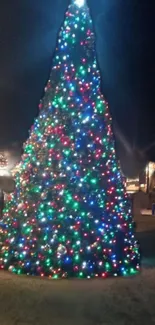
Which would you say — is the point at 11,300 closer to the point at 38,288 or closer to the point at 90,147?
the point at 38,288

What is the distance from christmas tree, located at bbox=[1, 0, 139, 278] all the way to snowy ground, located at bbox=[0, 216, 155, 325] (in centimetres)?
46

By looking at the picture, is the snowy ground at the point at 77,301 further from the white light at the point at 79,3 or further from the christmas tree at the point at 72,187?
the white light at the point at 79,3

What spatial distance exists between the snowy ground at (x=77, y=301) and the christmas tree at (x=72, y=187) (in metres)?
0.46

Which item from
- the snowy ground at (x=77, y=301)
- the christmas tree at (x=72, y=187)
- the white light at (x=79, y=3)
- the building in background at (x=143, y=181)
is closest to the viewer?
the snowy ground at (x=77, y=301)

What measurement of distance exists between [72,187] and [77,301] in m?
2.71

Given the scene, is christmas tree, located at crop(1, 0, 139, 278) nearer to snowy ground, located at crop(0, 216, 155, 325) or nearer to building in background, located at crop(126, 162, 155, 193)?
snowy ground, located at crop(0, 216, 155, 325)

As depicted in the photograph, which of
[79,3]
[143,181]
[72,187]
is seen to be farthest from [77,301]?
[143,181]

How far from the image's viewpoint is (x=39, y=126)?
9.98 metres

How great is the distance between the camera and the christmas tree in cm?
925

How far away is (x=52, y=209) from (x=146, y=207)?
67.0 ft

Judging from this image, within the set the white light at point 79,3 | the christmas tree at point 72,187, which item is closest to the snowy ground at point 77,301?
the christmas tree at point 72,187

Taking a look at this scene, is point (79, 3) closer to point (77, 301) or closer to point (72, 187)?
point (72, 187)

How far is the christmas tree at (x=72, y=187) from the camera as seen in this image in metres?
9.25

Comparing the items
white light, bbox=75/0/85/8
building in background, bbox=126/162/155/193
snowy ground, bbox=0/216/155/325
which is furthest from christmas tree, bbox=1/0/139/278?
building in background, bbox=126/162/155/193
